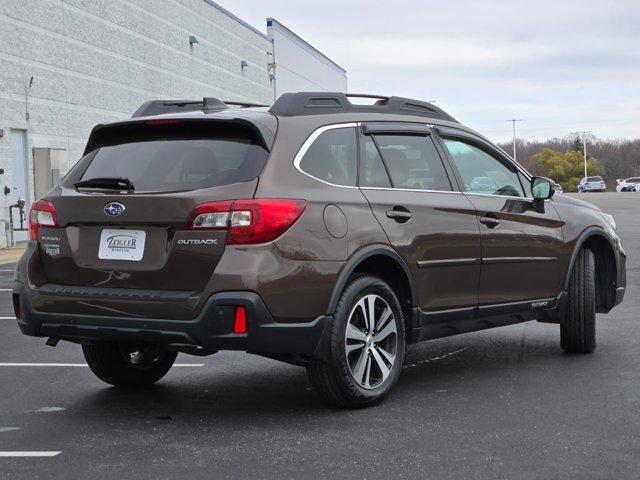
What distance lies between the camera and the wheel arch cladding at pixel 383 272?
5809 mm

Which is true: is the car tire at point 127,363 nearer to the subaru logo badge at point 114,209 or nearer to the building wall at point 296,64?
the subaru logo badge at point 114,209

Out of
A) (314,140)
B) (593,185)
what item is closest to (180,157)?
(314,140)

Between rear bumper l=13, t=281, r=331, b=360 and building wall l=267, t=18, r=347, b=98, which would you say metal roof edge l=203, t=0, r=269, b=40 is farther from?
rear bumper l=13, t=281, r=331, b=360

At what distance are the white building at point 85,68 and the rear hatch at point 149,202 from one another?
786 inches

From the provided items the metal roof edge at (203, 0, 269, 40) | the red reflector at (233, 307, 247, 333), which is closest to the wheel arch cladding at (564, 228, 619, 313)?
the red reflector at (233, 307, 247, 333)

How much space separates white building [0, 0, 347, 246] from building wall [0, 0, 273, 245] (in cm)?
3

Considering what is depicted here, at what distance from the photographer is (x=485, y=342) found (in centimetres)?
877

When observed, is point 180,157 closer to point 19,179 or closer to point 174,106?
point 174,106

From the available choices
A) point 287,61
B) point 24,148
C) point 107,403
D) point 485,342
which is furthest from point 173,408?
point 287,61

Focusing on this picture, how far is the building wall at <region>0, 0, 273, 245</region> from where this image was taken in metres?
26.1

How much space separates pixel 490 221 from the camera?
7117 mm

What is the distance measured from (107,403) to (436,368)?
2.39 metres

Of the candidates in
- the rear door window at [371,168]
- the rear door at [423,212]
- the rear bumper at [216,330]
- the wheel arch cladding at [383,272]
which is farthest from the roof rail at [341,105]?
the rear bumper at [216,330]

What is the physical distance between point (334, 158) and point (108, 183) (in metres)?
1.30
